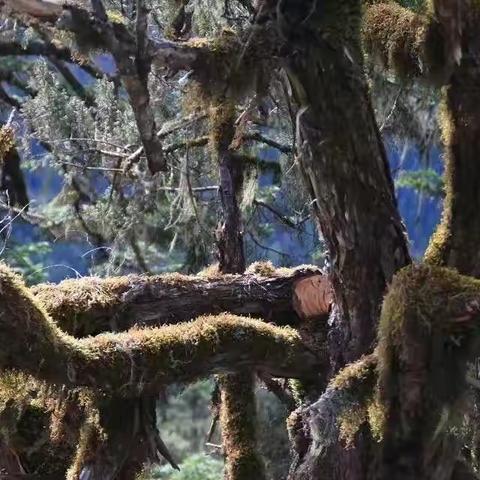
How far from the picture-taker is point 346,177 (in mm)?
3213

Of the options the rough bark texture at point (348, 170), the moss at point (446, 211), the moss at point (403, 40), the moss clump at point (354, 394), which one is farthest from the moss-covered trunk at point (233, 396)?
the moss clump at point (354, 394)

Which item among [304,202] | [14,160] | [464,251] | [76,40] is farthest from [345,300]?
[14,160]

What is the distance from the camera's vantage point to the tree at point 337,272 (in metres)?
2.92

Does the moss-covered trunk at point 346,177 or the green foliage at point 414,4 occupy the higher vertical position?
the green foliage at point 414,4

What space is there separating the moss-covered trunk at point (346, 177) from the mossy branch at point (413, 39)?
35 centimetres

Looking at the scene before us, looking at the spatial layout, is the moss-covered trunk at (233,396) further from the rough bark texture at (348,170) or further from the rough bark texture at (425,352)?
the rough bark texture at (425,352)

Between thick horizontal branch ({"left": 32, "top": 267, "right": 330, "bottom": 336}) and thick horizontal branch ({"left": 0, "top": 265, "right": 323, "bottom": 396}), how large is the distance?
39 cm

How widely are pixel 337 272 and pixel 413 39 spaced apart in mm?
1118

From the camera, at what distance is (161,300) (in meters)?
4.16

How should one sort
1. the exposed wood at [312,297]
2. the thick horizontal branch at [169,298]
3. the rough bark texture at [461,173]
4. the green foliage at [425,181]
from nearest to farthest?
1. the rough bark texture at [461,173]
2. the thick horizontal branch at [169,298]
3. the exposed wood at [312,297]
4. the green foliage at [425,181]

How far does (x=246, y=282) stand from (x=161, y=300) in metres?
0.51

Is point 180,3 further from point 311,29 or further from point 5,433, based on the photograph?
point 5,433

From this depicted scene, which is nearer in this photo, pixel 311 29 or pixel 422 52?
pixel 311 29

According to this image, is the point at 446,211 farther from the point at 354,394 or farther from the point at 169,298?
the point at 169,298
